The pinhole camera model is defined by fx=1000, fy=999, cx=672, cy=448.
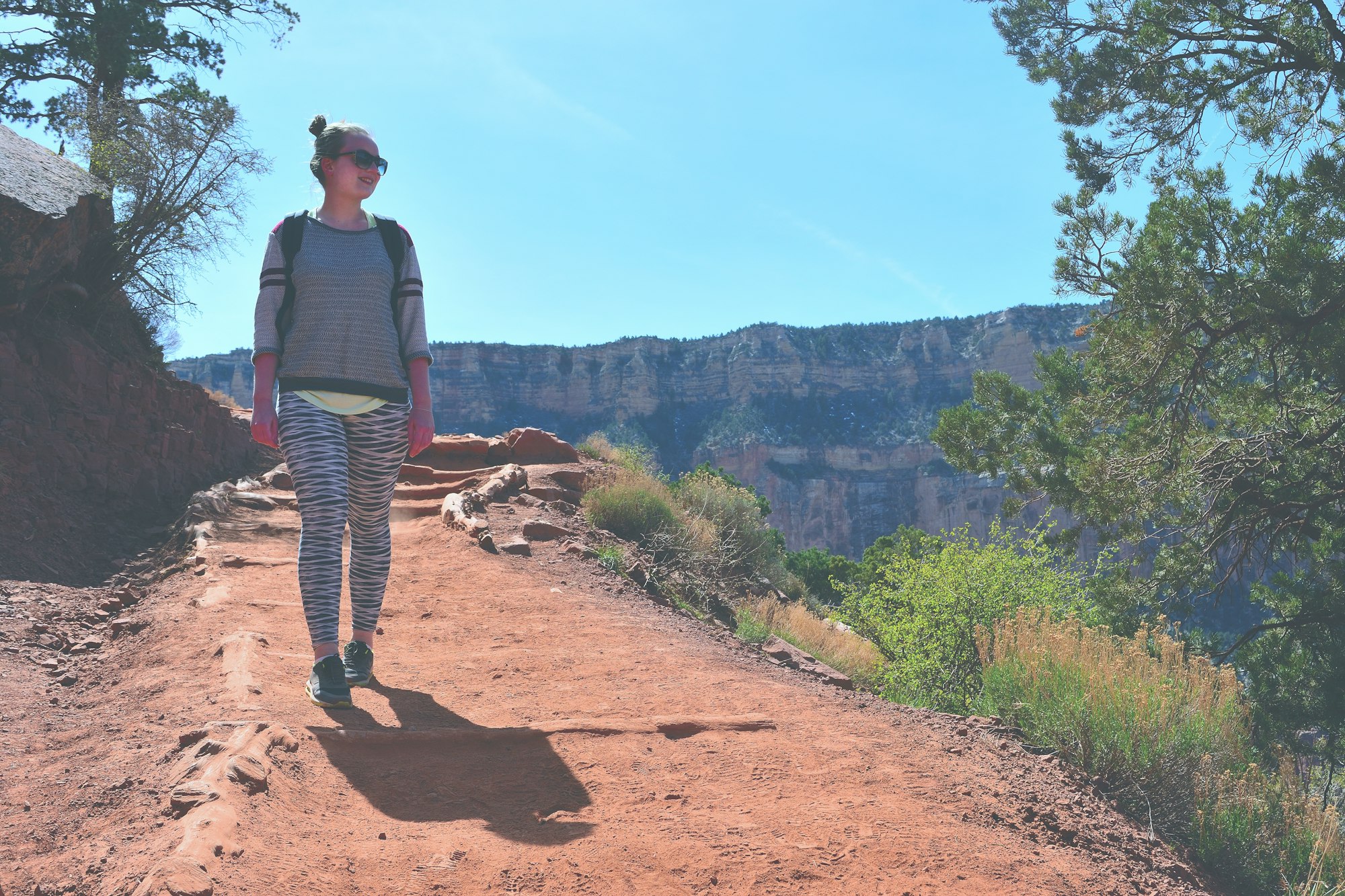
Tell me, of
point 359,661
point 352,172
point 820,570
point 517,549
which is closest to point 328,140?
point 352,172

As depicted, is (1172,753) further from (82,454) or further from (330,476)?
(82,454)

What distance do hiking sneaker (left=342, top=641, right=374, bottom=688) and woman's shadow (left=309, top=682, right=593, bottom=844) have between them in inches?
15.1

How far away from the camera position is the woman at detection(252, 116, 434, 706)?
3.79 m

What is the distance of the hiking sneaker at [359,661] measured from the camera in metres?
4.16

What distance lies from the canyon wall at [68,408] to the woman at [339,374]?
4.01 m

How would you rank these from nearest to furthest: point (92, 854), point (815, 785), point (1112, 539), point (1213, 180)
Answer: point (92, 854) < point (815, 785) < point (1213, 180) < point (1112, 539)

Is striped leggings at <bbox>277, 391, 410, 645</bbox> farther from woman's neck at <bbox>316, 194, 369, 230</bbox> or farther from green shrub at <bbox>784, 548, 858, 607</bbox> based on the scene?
green shrub at <bbox>784, 548, 858, 607</bbox>

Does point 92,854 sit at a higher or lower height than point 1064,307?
lower

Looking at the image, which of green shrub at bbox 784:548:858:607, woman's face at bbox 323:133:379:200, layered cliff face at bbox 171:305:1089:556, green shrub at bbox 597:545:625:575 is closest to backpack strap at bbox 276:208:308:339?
woman's face at bbox 323:133:379:200

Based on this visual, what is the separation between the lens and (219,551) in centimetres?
769

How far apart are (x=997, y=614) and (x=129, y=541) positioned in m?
7.28

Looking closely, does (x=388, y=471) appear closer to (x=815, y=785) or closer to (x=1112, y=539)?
(x=815, y=785)

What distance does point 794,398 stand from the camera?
7950cm

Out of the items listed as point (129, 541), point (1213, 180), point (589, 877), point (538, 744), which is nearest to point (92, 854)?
point (589, 877)
